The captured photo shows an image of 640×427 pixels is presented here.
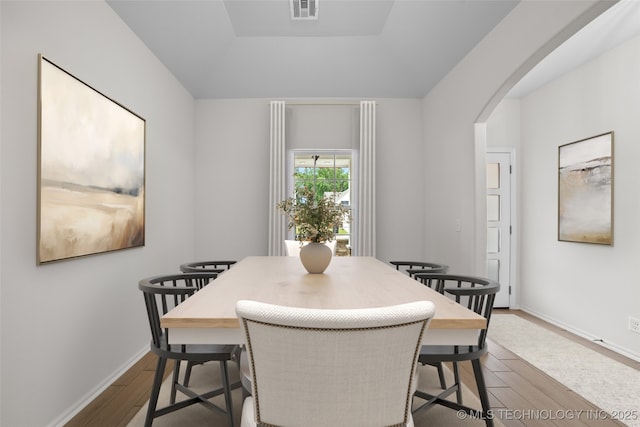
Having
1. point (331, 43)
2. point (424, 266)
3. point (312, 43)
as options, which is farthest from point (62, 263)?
point (331, 43)

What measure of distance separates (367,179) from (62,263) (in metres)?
3.22

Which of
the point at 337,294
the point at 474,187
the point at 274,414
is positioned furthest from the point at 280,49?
the point at 274,414

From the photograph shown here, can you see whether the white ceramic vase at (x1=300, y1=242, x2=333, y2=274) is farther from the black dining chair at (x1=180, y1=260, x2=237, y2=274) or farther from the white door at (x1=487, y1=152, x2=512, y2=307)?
the white door at (x1=487, y1=152, x2=512, y2=307)

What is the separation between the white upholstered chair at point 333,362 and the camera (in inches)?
35.7

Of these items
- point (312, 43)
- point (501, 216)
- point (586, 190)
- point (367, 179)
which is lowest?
point (501, 216)

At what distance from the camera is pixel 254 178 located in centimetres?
468

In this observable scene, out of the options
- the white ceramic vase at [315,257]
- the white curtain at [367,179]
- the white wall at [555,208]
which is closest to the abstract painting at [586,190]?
the white wall at [555,208]

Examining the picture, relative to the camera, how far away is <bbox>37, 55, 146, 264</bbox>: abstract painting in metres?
1.96

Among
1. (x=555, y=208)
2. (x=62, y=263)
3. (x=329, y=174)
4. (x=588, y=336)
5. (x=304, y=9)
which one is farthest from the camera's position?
(x=329, y=174)

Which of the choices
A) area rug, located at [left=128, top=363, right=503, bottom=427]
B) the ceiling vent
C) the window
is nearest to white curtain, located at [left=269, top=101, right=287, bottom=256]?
the window

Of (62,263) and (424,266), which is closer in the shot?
(62,263)

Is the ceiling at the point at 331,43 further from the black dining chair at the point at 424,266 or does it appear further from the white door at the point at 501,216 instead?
the black dining chair at the point at 424,266

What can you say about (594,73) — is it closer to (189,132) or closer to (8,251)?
(189,132)

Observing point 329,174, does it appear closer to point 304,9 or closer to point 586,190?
point 304,9
